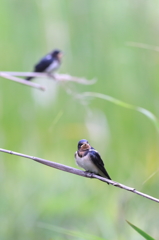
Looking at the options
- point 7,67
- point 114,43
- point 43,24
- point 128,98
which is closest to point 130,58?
point 114,43

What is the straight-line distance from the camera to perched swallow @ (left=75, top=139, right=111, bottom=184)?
111 cm

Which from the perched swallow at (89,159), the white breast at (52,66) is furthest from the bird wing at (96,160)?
the white breast at (52,66)

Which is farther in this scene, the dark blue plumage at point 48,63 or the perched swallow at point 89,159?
the dark blue plumage at point 48,63

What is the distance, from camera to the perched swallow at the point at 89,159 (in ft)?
3.65

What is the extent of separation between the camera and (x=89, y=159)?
1145 mm

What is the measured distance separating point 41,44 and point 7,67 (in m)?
0.28

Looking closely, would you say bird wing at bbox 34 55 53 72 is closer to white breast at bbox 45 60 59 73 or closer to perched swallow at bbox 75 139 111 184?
white breast at bbox 45 60 59 73

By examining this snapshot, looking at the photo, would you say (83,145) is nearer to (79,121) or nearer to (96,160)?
(96,160)

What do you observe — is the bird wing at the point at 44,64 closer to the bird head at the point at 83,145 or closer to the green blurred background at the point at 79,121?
the green blurred background at the point at 79,121

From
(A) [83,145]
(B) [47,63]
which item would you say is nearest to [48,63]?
(B) [47,63]

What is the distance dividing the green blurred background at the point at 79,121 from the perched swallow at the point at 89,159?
361mm

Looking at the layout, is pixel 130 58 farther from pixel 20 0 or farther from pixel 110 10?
pixel 20 0

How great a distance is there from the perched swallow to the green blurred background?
0.36 m

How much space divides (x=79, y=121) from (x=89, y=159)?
79cm
